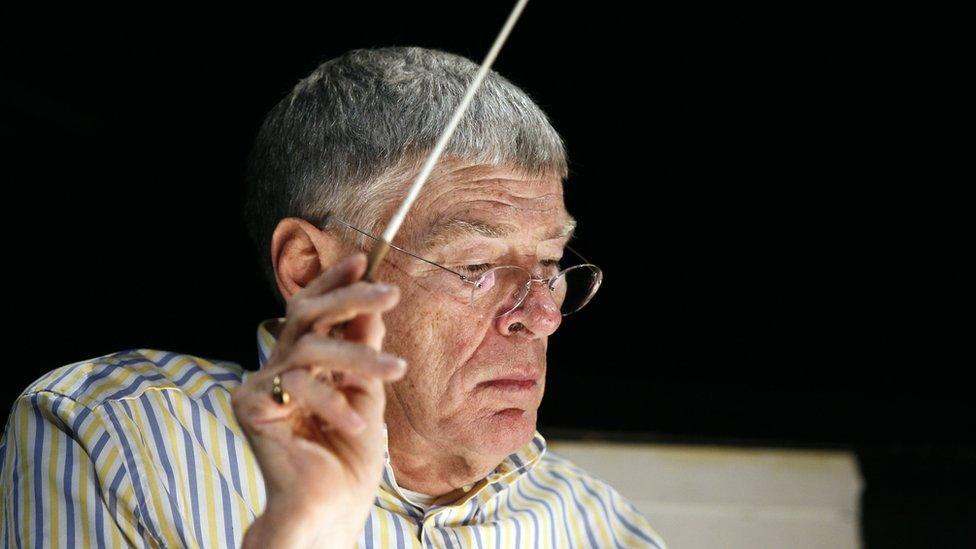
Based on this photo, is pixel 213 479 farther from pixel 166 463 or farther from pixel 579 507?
pixel 579 507

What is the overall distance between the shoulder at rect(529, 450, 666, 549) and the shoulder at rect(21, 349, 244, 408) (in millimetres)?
681

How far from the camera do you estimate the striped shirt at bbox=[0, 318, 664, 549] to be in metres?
1.51

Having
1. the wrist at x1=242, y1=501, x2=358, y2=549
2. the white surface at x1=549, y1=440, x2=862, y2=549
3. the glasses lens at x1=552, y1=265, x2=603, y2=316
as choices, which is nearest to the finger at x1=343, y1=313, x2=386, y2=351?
the wrist at x1=242, y1=501, x2=358, y2=549

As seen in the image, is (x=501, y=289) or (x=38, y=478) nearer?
(x=38, y=478)

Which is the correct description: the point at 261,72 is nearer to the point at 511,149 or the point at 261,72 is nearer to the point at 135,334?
the point at 135,334

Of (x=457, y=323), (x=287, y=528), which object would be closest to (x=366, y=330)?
(x=287, y=528)

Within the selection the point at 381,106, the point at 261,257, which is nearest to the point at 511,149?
the point at 381,106

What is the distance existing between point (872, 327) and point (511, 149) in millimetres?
1569

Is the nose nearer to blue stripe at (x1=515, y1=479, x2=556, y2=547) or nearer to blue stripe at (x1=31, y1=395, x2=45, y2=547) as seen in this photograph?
blue stripe at (x1=515, y1=479, x2=556, y2=547)

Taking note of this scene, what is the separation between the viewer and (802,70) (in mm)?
2844

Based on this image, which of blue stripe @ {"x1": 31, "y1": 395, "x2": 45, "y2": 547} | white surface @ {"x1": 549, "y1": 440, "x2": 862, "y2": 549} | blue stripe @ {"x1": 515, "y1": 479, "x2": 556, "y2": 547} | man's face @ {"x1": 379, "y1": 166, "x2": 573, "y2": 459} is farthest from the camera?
white surface @ {"x1": 549, "y1": 440, "x2": 862, "y2": 549}

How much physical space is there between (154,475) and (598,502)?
3.15ft

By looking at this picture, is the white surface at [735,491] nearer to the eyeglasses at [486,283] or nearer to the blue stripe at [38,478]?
the eyeglasses at [486,283]

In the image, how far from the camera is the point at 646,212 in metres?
2.98
